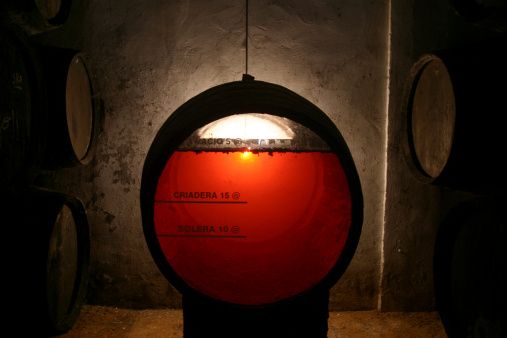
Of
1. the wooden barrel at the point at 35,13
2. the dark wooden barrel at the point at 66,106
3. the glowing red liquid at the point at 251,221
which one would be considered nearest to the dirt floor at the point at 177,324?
the glowing red liquid at the point at 251,221

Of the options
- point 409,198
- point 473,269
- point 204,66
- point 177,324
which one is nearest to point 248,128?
point 473,269

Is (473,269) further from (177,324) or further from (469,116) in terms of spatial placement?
(177,324)

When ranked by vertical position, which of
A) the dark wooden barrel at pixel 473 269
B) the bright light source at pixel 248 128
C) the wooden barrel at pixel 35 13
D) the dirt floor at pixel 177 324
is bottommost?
the dirt floor at pixel 177 324

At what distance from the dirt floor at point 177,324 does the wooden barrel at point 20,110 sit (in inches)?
65.8

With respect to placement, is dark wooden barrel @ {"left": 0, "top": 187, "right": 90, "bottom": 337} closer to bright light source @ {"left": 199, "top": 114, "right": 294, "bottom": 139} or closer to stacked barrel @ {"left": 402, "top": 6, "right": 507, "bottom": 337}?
bright light source @ {"left": 199, "top": 114, "right": 294, "bottom": 139}

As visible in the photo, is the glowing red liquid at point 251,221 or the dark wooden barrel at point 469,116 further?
the glowing red liquid at point 251,221

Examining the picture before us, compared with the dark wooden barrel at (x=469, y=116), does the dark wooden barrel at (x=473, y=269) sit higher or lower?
lower

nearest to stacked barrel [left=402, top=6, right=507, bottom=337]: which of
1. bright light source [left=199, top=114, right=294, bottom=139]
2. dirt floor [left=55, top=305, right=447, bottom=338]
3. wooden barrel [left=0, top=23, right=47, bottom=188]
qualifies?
bright light source [left=199, top=114, right=294, bottom=139]

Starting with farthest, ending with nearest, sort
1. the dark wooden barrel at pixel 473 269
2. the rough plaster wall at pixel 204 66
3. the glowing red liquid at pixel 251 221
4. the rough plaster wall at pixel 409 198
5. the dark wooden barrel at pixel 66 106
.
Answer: the rough plaster wall at pixel 204 66
the rough plaster wall at pixel 409 198
the dark wooden barrel at pixel 66 106
the glowing red liquid at pixel 251 221
the dark wooden barrel at pixel 473 269

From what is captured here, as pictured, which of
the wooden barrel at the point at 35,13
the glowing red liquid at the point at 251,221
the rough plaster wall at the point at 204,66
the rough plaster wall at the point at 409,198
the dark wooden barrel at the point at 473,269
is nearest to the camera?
the dark wooden barrel at the point at 473,269

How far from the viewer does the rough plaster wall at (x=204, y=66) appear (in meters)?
2.91

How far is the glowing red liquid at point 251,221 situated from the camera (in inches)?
71.4

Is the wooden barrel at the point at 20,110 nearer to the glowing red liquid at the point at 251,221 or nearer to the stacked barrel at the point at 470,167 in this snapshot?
the glowing red liquid at the point at 251,221

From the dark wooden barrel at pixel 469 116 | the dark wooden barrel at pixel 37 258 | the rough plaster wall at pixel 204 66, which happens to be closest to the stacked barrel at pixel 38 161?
the dark wooden barrel at pixel 37 258
